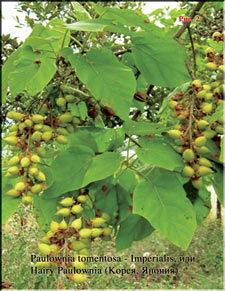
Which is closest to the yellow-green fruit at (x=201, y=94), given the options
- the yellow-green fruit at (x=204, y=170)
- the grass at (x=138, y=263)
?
the yellow-green fruit at (x=204, y=170)

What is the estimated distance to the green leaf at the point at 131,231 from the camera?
0.58m

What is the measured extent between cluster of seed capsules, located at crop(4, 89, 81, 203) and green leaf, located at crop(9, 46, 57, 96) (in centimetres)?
4

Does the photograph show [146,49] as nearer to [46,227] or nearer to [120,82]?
[120,82]

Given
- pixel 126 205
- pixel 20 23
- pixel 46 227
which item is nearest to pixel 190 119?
pixel 126 205

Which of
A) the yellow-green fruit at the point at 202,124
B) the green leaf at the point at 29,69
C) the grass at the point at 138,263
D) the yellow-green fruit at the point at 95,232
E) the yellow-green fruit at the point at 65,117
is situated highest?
the green leaf at the point at 29,69

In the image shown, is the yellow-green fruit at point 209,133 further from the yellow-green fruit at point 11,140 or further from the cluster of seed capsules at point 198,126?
the yellow-green fruit at point 11,140

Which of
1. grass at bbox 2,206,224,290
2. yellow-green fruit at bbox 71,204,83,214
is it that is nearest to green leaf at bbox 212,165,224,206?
yellow-green fruit at bbox 71,204,83,214

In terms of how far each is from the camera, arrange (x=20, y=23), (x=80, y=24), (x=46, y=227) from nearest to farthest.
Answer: (x=80, y=24) → (x=46, y=227) → (x=20, y=23)

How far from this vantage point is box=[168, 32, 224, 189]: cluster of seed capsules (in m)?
0.50

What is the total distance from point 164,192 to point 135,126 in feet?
0.34

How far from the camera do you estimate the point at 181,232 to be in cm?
47

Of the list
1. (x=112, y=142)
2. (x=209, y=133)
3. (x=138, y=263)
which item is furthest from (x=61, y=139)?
(x=138, y=263)

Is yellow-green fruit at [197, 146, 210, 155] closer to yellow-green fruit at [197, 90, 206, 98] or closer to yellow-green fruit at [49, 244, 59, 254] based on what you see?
yellow-green fruit at [197, 90, 206, 98]

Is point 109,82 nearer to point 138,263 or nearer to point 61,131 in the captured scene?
point 61,131
